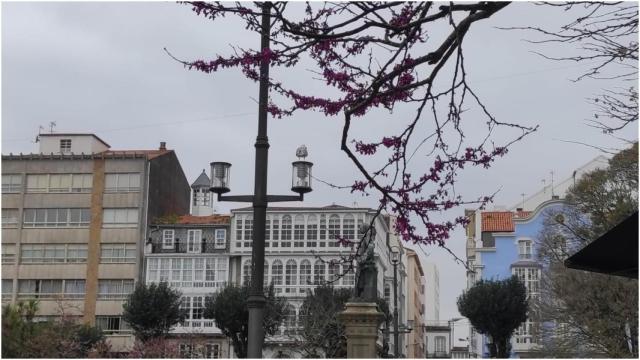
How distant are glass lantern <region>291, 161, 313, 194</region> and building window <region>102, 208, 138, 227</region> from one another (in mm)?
45532

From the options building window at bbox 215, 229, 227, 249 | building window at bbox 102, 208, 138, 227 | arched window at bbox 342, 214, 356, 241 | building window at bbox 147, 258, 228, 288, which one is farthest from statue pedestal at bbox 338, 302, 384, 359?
building window at bbox 102, 208, 138, 227

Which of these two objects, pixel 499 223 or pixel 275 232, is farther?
pixel 499 223

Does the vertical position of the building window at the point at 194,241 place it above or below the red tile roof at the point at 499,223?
below

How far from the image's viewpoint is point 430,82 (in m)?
5.95

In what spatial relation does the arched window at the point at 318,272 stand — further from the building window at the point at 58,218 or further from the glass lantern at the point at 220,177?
the glass lantern at the point at 220,177

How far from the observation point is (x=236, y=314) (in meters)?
46.1

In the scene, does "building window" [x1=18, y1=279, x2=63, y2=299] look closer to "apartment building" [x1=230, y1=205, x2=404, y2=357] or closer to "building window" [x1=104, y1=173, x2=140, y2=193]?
"building window" [x1=104, y1=173, x2=140, y2=193]

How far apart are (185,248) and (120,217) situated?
4.35 metres

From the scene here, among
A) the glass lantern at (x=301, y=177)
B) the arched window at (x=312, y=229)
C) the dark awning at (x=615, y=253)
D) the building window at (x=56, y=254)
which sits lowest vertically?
the dark awning at (x=615, y=253)

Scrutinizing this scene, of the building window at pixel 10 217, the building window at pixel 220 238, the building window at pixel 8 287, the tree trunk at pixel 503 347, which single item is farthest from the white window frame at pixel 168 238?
the tree trunk at pixel 503 347

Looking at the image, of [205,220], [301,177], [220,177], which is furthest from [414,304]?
[301,177]

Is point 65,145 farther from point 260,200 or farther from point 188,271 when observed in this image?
point 260,200

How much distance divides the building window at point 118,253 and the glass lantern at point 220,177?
147 feet

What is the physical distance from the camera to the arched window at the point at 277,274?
53.3m
